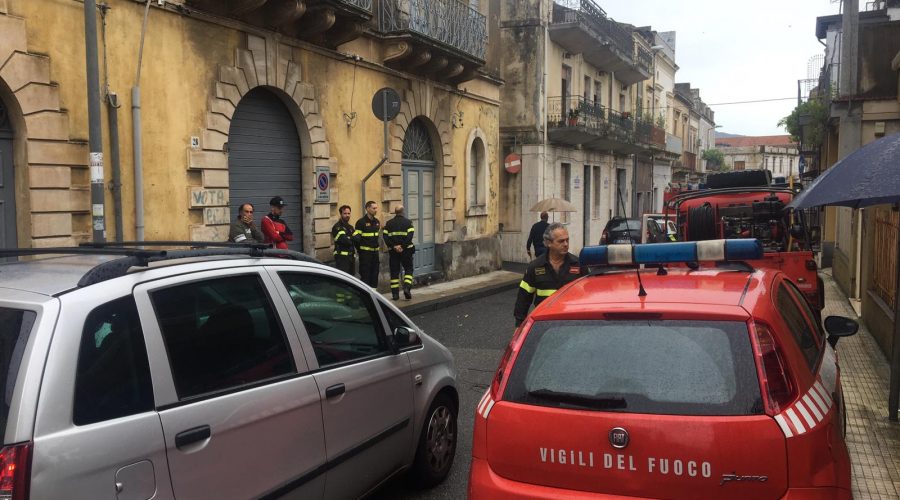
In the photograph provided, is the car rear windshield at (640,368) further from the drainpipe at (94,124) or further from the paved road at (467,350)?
the drainpipe at (94,124)

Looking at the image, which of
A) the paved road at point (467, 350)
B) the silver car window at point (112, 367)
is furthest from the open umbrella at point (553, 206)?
the silver car window at point (112, 367)

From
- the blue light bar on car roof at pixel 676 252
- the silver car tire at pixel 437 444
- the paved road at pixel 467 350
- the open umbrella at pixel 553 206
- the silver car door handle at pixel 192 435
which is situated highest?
the open umbrella at pixel 553 206

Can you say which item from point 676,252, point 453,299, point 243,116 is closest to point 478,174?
point 453,299

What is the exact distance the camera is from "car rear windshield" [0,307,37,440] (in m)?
2.38

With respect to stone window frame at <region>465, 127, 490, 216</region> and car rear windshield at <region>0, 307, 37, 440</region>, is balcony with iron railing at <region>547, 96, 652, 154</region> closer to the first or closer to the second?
stone window frame at <region>465, 127, 490, 216</region>

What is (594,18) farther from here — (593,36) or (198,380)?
(198,380)

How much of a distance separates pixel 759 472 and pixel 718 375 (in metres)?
0.40

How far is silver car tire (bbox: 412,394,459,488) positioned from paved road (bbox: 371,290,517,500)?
0.30ft

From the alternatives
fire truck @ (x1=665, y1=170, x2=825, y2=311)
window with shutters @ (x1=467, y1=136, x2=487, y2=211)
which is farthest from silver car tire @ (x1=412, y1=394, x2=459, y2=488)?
window with shutters @ (x1=467, y1=136, x2=487, y2=211)

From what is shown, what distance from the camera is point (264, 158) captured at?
39.3ft

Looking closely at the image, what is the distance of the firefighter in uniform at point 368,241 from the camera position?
12.4 metres

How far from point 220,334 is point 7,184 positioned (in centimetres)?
646

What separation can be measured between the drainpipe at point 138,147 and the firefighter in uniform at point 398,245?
189 inches

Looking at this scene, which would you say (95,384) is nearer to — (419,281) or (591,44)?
(419,281)
